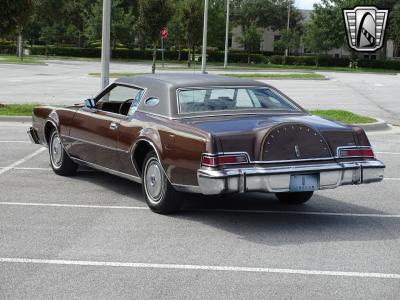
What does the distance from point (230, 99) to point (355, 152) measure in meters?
1.55

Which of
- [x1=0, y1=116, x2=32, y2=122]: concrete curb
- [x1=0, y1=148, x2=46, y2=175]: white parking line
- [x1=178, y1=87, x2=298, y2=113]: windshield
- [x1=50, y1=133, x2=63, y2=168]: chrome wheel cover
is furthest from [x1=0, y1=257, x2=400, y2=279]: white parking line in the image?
[x1=0, y1=116, x2=32, y2=122]: concrete curb

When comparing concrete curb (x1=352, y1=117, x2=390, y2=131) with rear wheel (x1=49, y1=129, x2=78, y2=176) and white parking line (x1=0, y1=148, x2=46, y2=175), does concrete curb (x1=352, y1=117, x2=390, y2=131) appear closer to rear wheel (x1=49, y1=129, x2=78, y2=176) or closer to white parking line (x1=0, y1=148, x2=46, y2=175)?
white parking line (x1=0, y1=148, x2=46, y2=175)

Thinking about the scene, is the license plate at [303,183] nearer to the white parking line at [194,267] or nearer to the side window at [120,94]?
the white parking line at [194,267]

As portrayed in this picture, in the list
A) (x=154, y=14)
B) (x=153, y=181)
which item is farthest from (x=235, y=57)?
(x=153, y=181)

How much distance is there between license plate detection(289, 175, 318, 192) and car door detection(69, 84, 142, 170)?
2311 millimetres

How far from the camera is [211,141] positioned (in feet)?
23.7

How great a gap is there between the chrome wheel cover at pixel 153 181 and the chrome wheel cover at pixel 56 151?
2.40 meters

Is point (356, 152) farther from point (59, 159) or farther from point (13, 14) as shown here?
point (13, 14)

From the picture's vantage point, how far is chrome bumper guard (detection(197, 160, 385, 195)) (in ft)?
23.4

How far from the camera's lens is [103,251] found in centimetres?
650

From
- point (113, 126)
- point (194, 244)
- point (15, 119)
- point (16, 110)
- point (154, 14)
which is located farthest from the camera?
point (154, 14)

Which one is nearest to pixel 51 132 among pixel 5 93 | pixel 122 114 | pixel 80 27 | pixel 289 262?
pixel 122 114

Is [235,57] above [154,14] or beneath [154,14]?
beneath

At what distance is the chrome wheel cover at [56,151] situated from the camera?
10.3 m
